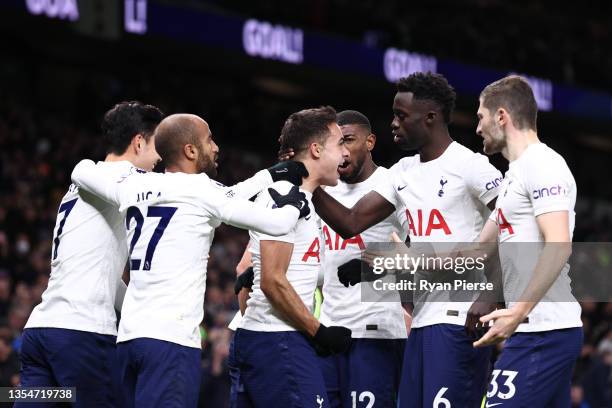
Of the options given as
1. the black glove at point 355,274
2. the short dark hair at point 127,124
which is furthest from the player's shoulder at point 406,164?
the short dark hair at point 127,124

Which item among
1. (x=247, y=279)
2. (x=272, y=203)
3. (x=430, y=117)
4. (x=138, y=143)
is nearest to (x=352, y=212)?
(x=430, y=117)

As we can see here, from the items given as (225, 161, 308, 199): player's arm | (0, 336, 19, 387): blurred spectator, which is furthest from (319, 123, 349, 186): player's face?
(0, 336, 19, 387): blurred spectator

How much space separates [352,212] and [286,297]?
1.29 metres

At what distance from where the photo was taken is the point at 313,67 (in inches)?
770

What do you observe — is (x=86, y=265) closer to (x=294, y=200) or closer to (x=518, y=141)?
(x=294, y=200)

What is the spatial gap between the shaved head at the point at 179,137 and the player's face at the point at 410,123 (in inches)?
55.4

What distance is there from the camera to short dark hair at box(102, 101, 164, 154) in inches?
240

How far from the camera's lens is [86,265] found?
5.84 m

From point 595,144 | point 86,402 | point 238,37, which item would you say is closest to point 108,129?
point 86,402

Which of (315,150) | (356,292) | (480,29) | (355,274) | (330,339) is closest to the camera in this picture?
(330,339)

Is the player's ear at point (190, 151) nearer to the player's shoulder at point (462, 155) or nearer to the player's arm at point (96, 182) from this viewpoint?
the player's arm at point (96, 182)

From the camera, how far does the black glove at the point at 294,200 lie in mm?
5234

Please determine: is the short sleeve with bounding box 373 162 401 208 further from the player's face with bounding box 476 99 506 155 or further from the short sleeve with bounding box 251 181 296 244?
the short sleeve with bounding box 251 181 296 244

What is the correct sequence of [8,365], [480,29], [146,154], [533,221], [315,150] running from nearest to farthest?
[533,221], [315,150], [146,154], [8,365], [480,29]
